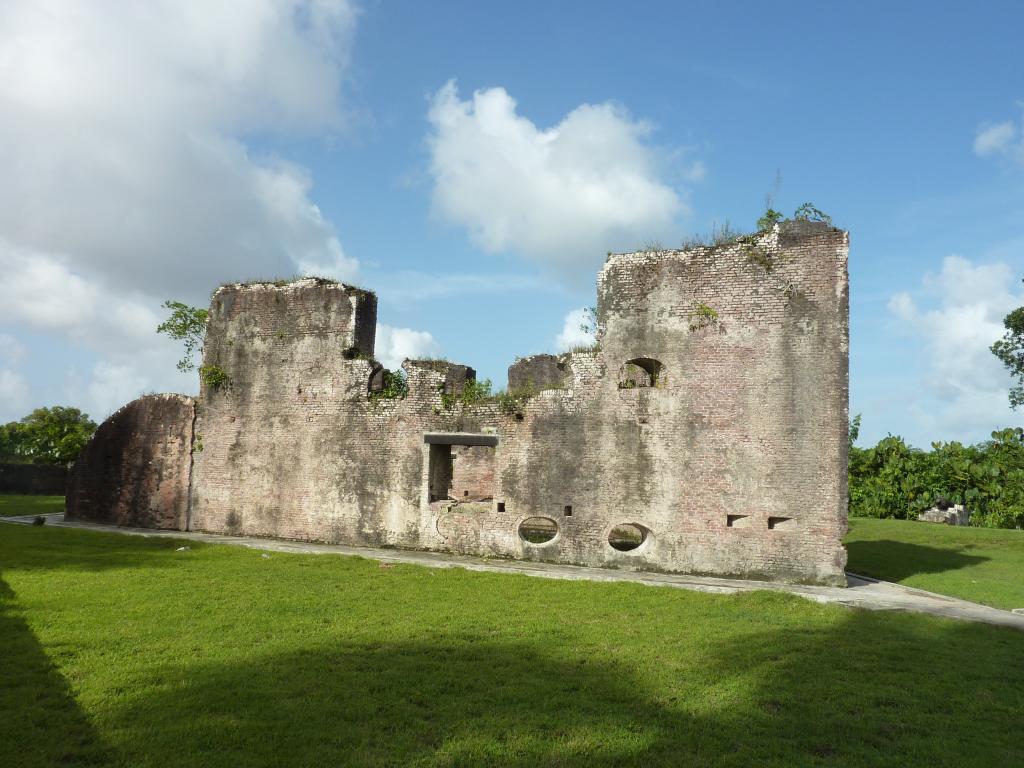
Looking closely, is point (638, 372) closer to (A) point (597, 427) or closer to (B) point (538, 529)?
(A) point (597, 427)

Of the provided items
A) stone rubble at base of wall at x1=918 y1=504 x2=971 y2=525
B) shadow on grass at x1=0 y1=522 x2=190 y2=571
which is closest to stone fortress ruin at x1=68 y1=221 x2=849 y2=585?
shadow on grass at x1=0 y1=522 x2=190 y2=571

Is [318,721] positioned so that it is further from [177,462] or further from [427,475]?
[177,462]

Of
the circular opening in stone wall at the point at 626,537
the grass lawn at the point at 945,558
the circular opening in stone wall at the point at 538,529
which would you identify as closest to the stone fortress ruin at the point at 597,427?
the circular opening in stone wall at the point at 626,537

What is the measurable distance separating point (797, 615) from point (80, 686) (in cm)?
768

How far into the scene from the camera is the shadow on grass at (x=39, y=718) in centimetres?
440

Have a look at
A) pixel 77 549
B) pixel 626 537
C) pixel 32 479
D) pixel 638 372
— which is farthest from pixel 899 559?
pixel 32 479

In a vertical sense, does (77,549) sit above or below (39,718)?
above

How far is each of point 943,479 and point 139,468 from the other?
2759 centimetres

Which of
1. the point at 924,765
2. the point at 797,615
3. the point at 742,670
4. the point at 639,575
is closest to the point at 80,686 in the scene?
the point at 742,670

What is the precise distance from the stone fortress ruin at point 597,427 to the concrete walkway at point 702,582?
1.54 feet

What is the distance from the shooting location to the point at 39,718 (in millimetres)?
4922

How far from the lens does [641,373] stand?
46.3 feet

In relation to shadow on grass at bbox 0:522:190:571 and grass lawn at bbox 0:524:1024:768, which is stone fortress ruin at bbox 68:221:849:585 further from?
grass lawn at bbox 0:524:1024:768

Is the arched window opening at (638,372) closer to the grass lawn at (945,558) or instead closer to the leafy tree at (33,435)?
the grass lawn at (945,558)
